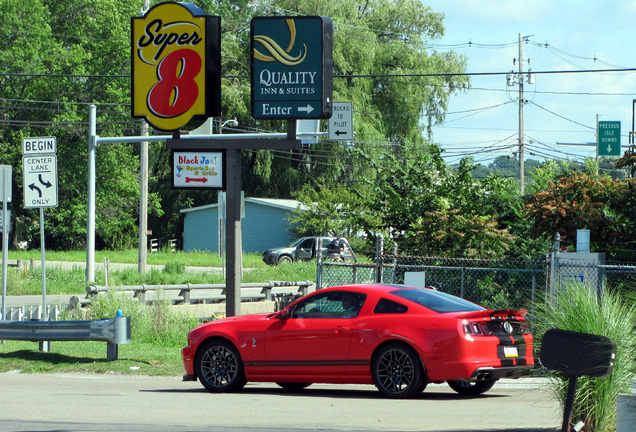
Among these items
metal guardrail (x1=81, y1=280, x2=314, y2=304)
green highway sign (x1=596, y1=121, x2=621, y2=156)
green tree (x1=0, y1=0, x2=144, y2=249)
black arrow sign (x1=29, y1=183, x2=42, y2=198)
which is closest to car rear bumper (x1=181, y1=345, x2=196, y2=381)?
black arrow sign (x1=29, y1=183, x2=42, y2=198)

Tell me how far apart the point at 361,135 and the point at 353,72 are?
3690mm

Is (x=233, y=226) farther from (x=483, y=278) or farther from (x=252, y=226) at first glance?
(x=252, y=226)

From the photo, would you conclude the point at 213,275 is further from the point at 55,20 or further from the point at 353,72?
the point at 55,20

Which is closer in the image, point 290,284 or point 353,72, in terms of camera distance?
point 290,284

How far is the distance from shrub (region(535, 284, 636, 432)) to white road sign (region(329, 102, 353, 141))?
51.2 ft

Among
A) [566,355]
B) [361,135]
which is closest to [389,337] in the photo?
[566,355]

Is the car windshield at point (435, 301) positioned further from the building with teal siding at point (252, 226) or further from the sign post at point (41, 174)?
the building with teal siding at point (252, 226)

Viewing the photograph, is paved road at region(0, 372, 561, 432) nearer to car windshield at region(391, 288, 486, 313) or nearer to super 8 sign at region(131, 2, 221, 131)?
car windshield at region(391, 288, 486, 313)

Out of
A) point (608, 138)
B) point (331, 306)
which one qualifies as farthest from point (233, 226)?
point (608, 138)

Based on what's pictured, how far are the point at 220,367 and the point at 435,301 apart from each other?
10.3 ft

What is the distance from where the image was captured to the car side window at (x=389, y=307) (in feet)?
37.4

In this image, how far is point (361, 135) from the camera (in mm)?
51531

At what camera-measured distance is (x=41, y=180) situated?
17078 millimetres

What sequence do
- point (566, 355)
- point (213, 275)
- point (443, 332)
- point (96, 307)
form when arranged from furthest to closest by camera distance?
point (213, 275) → point (96, 307) → point (443, 332) → point (566, 355)
